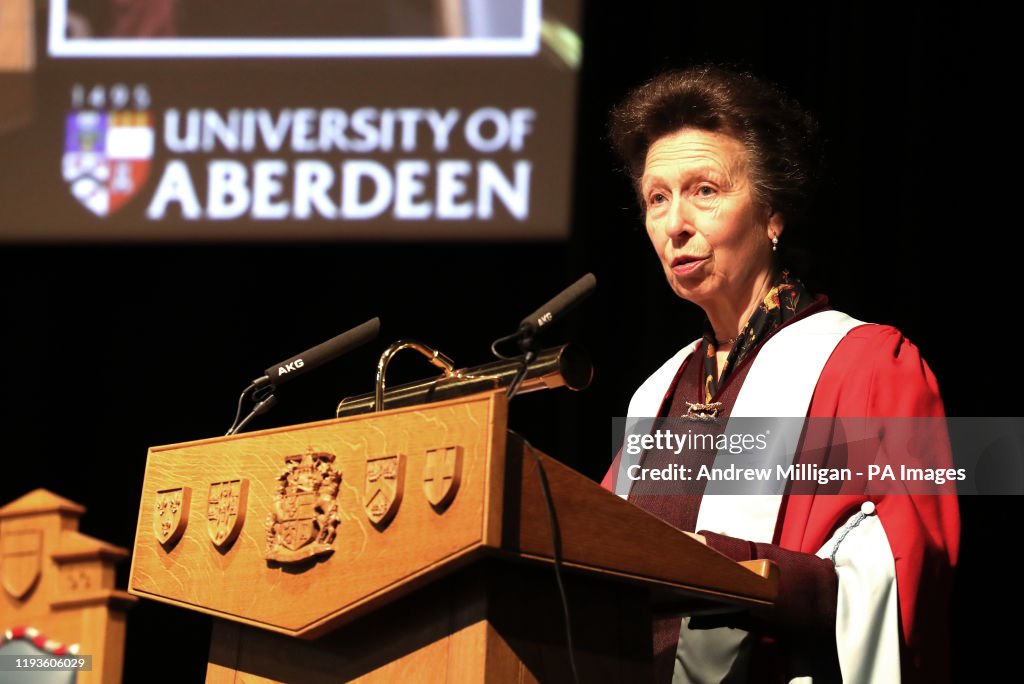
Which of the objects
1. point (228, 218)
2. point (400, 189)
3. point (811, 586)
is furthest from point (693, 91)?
point (228, 218)

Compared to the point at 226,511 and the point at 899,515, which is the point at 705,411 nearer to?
the point at 899,515

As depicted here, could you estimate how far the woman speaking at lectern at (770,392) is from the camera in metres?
1.88

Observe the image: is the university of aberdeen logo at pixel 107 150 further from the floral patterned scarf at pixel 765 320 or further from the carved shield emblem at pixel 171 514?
the carved shield emblem at pixel 171 514

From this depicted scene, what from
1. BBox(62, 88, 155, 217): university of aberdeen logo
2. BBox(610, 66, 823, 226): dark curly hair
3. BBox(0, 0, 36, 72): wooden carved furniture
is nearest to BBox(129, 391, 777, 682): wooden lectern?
BBox(610, 66, 823, 226): dark curly hair

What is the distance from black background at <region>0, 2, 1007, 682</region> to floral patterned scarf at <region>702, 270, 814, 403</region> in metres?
0.19

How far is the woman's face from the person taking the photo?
2.38m

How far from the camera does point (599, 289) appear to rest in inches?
154

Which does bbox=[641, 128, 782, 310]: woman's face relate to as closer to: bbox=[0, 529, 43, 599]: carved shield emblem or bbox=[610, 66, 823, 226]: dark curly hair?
bbox=[610, 66, 823, 226]: dark curly hair

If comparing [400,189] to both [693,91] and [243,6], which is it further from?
[693,91]

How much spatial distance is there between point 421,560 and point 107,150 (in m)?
3.14

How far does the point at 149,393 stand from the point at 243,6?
1.36m

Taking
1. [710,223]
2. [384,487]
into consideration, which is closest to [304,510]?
[384,487]

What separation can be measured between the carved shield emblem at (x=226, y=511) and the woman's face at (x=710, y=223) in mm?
1002

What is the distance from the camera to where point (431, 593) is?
1547mm
